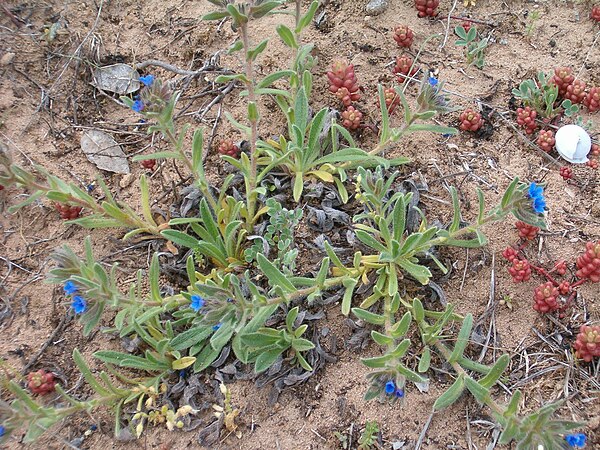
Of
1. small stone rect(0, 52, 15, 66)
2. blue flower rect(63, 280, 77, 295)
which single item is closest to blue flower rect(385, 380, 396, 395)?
blue flower rect(63, 280, 77, 295)

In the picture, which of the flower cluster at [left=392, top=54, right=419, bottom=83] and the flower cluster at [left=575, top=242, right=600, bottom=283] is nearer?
the flower cluster at [left=575, top=242, right=600, bottom=283]

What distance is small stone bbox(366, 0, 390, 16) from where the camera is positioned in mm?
4820

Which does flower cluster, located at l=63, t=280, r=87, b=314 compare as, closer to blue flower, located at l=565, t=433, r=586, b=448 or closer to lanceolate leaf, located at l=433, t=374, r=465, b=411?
lanceolate leaf, located at l=433, t=374, r=465, b=411

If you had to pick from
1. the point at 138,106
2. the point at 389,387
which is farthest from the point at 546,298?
the point at 138,106

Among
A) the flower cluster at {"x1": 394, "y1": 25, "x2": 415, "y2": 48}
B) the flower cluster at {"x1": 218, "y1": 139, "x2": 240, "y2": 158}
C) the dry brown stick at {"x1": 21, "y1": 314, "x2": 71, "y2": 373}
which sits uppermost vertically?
the flower cluster at {"x1": 394, "y1": 25, "x2": 415, "y2": 48}

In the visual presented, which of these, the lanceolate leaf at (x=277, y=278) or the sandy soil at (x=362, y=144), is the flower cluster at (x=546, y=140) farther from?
the lanceolate leaf at (x=277, y=278)

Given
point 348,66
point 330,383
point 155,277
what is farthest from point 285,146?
point 330,383

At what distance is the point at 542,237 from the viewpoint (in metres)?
3.74

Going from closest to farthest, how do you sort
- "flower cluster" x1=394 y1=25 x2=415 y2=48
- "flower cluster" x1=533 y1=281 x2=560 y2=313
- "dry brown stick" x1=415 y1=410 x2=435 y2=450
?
"dry brown stick" x1=415 y1=410 x2=435 y2=450 → "flower cluster" x1=533 y1=281 x2=560 y2=313 → "flower cluster" x1=394 y1=25 x2=415 y2=48

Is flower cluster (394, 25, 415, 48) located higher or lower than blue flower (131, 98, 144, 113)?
lower

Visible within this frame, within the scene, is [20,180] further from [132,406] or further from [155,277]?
[132,406]

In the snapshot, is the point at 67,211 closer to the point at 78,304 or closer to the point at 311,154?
the point at 78,304

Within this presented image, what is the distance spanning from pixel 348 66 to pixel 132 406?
2896 mm

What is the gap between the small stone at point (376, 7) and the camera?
4820 millimetres
